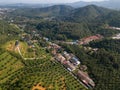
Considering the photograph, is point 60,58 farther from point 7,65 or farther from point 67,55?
point 7,65

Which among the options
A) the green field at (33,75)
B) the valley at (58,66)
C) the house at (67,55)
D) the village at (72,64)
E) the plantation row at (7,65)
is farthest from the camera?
the house at (67,55)

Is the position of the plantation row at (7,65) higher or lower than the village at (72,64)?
higher

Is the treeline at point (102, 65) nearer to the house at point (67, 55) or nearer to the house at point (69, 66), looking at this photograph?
the house at point (67, 55)

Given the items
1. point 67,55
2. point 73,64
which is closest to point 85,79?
point 73,64

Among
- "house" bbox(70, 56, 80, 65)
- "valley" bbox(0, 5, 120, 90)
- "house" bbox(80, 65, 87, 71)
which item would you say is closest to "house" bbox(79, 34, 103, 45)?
"valley" bbox(0, 5, 120, 90)

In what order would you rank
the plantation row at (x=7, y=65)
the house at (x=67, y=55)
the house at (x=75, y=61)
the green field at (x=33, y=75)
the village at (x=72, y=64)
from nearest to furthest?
the green field at (x=33, y=75) < the plantation row at (x=7, y=65) < the village at (x=72, y=64) < the house at (x=75, y=61) < the house at (x=67, y=55)

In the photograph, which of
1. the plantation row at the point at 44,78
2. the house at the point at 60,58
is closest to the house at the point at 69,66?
the house at the point at 60,58

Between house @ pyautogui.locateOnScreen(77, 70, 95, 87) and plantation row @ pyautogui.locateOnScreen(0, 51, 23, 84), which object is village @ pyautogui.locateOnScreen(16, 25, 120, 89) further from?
plantation row @ pyautogui.locateOnScreen(0, 51, 23, 84)
